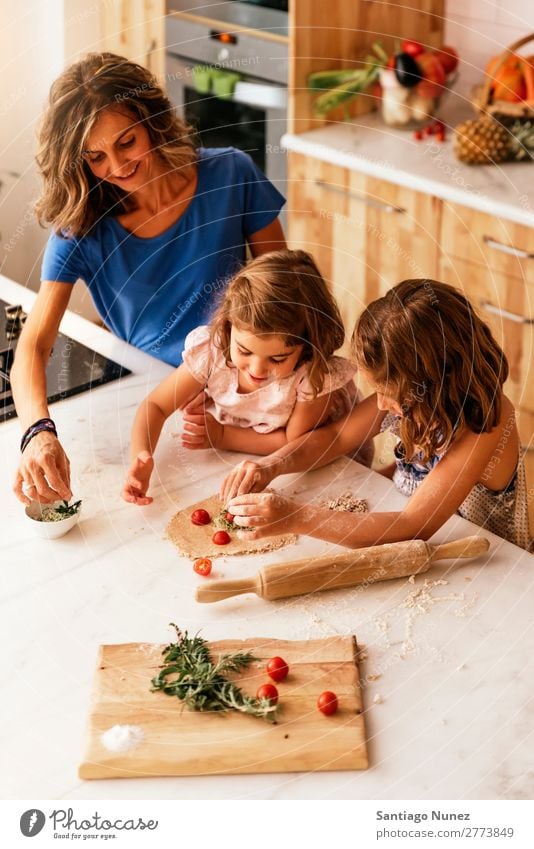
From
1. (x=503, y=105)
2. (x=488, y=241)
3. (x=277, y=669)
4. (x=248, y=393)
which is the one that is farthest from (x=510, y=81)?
(x=277, y=669)

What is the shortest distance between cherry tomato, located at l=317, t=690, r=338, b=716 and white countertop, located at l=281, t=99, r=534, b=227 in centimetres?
131

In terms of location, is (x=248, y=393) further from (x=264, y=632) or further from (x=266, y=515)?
(x=264, y=632)

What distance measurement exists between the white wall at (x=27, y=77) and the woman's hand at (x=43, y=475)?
4.19ft

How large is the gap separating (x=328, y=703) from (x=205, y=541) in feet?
1.06

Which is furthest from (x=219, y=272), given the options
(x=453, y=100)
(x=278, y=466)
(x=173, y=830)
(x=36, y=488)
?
(x=453, y=100)

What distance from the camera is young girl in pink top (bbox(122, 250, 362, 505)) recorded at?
1360 millimetres

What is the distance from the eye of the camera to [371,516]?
127 centimetres

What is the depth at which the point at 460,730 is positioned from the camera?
100 centimetres

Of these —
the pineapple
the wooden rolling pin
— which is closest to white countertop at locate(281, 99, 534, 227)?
the pineapple

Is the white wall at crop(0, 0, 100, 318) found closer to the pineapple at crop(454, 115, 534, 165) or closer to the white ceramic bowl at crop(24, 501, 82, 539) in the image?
the pineapple at crop(454, 115, 534, 165)

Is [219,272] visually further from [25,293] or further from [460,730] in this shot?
[460,730]

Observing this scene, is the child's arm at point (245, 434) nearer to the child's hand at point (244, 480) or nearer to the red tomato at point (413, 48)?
the child's hand at point (244, 480)

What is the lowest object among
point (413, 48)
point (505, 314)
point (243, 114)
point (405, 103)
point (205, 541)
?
point (505, 314)

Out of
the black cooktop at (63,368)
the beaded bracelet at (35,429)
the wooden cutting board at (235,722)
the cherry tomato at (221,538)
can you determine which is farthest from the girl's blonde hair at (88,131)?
the wooden cutting board at (235,722)
